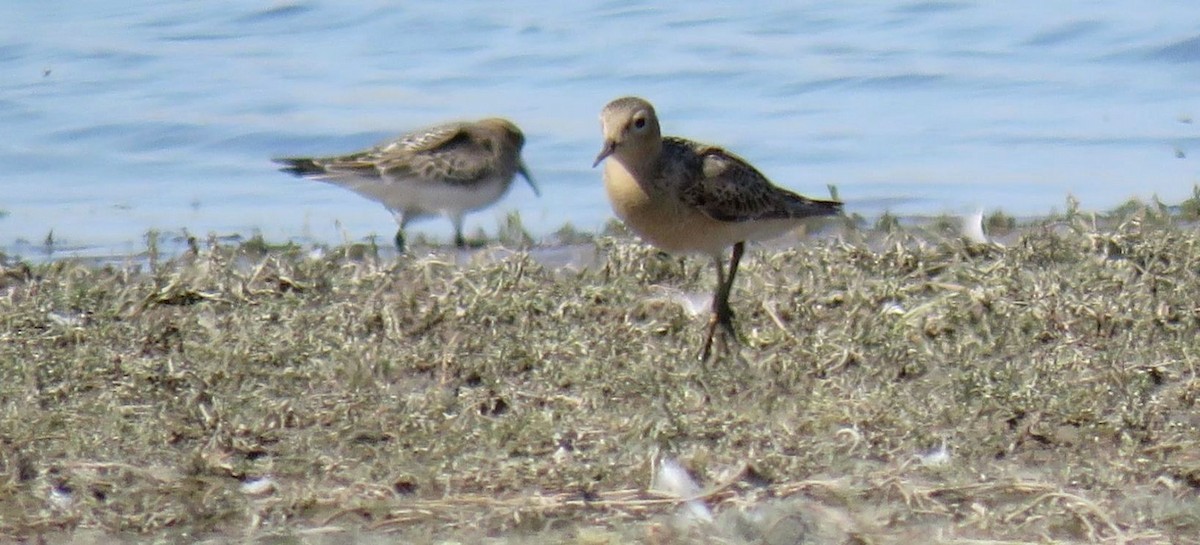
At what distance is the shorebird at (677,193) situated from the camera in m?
6.02

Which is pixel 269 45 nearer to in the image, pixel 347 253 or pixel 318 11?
pixel 318 11

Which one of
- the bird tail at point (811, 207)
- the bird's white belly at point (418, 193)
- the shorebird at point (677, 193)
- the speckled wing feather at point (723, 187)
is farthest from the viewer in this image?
the bird's white belly at point (418, 193)

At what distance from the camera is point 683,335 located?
20.0 feet

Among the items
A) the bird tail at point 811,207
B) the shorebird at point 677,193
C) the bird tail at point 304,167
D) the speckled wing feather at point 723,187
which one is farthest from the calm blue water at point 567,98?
the shorebird at point 677,193

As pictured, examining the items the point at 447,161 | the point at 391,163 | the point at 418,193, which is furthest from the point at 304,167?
the point at 447,161

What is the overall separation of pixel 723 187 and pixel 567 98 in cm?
557

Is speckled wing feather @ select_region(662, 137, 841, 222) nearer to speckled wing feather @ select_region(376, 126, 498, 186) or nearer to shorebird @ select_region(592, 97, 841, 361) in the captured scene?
shorebird @ select_region(592, 97, 841, 361)

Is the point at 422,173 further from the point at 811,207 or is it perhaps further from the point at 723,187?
the point at 723,187

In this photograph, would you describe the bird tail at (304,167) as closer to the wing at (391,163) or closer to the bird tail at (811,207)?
the wing at (391,163)

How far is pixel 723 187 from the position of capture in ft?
20.3

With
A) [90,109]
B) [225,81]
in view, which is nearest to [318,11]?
[225,81]

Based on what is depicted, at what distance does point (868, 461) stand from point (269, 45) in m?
9.06

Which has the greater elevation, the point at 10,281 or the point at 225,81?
the point at 225,81

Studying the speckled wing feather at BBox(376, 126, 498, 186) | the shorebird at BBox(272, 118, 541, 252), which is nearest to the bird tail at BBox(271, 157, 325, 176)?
the shorebird at BBox(272, 118, 541, 252)
